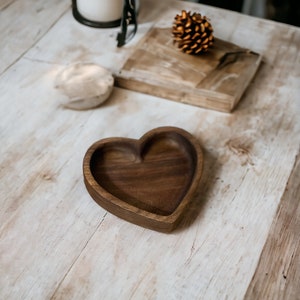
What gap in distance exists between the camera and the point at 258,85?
98 cm

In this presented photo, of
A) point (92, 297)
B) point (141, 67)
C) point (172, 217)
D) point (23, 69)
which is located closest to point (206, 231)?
point (172, 217)

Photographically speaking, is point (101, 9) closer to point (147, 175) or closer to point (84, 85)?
point (84, 85)

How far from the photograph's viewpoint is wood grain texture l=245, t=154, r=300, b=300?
2.09ft

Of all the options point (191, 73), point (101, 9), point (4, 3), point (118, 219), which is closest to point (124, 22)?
point (101, 9)

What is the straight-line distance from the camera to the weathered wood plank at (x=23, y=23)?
40.2 inches

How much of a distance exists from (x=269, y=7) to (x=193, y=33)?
38.0 inches

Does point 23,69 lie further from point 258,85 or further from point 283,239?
point 283,239

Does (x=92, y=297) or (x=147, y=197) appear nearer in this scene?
(x=92, y=297)

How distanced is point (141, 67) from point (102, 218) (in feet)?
1.20

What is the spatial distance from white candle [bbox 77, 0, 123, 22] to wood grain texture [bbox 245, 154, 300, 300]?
57 cm

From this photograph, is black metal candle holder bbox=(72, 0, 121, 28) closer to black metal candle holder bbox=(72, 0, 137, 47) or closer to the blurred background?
black metal candle holder bbox=(72, 0, 137, 47)

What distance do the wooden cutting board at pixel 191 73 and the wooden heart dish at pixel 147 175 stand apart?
139mm

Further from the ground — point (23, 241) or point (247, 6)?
point (23, 241)

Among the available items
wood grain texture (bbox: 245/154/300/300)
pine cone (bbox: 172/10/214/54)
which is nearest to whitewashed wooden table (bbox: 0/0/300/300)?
wood grain texture (bbox: 245/154/300/300)
